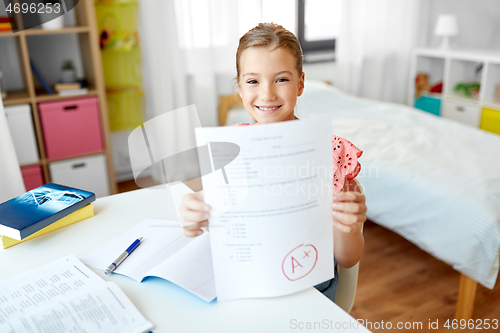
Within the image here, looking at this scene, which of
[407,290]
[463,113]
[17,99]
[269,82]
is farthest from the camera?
[463,113]

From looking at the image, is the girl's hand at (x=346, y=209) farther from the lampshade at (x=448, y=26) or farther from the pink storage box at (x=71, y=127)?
the lampshade at (x=448, y=26)

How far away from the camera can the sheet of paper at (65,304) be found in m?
0.72

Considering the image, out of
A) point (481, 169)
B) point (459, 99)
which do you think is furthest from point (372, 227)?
point (459, 99)

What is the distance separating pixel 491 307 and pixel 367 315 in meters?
0.51

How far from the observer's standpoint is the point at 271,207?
0.67 m

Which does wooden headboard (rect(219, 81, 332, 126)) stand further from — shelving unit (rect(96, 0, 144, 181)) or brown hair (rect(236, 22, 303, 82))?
brown hair (rect(236, 22, 303, 82))

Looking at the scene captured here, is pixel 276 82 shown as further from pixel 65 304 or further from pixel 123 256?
pixel 65 304

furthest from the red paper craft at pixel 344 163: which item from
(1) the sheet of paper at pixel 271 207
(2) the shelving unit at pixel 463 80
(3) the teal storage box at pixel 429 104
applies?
(3) the teal storage box at pixel 429 104

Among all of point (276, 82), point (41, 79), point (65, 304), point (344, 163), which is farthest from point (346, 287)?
point (41, 79)

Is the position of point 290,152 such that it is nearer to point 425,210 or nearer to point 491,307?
point 425,210

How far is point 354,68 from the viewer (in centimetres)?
350

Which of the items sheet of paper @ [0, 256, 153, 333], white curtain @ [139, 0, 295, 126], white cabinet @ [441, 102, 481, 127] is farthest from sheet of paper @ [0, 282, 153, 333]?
white cabinet @ [441, 102, 481, 127]

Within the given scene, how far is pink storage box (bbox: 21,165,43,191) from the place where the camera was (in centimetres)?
234

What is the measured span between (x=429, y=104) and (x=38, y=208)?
328cm
